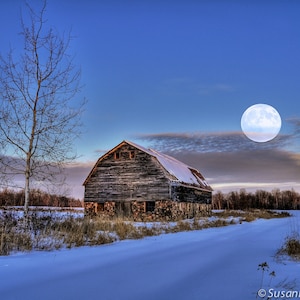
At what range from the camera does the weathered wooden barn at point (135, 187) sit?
23.5 meters

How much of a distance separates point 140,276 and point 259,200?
91.2m

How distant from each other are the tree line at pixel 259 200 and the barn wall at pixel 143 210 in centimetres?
5800

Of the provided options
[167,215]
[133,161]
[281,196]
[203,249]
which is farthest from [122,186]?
[281,196]

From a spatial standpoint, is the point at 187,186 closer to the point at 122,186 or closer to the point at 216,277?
the point at 122,186

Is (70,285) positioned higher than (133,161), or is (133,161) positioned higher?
(133,161)

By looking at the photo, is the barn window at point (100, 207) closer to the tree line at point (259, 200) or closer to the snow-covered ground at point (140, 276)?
the snow-covered ground at point (140, 276)

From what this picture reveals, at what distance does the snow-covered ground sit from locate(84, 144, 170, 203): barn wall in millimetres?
17235

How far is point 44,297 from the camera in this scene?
3.32 meters

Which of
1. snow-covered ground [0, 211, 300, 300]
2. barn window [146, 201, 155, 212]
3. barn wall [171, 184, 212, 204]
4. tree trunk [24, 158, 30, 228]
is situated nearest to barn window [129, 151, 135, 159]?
barn window [146, 201, 155, 212]

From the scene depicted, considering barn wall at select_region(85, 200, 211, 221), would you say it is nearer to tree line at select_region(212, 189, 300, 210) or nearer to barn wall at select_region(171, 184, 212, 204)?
barn wall at select_region(171, 184, 212, 204)

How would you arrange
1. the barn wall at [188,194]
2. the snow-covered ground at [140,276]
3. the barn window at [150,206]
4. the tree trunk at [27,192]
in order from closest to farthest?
the snow-covered ground at [140,276], the tree trunk at [27,192], the barn window at [150,206], the barn wall at [188,194]

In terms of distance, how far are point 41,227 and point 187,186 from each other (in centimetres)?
1743

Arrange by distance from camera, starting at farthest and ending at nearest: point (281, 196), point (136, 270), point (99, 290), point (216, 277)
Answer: point (281, 196), point (136, 270), point (216, 277), point (99, 290)

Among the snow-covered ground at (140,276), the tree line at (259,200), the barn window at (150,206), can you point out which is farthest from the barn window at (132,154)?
the tree line at (259,200)
